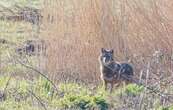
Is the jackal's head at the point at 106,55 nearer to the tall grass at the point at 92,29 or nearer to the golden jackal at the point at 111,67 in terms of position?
the golden jackal at the point at 111,67

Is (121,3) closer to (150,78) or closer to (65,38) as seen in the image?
(65,38)

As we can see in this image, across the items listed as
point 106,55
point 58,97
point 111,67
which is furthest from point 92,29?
point 58,97

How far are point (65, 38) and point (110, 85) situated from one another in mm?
1394

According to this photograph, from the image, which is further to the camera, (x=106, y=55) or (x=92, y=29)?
(x=92, y=29)

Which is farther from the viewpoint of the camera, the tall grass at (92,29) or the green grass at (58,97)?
the tall grass at (92,29)

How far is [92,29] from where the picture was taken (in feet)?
33.0

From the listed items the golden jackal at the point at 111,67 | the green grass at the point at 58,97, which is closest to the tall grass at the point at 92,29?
the golden jackal at the point at 111,67

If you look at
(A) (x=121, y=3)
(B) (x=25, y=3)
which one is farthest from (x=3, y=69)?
(B) (x=25, y=3)

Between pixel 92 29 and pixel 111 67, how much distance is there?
97 centimetres

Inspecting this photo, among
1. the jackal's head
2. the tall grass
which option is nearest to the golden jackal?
the jackal's head

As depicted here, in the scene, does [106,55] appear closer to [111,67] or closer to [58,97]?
[111,67]

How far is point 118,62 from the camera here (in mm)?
9648

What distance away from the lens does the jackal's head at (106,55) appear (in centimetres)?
943

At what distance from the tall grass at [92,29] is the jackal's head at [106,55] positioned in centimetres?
50
